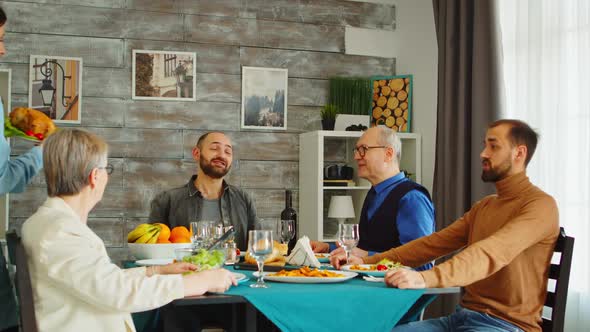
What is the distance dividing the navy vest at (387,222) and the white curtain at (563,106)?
39.4 inches

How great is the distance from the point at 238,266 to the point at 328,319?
66 centimetres

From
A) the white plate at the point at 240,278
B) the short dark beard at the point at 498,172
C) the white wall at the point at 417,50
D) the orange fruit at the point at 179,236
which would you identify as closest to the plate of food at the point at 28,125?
the orange fruit at the point at 179,236

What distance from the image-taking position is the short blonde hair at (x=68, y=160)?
201 centimetres

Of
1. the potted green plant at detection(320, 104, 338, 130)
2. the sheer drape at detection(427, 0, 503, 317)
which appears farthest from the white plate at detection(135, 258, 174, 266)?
the potted green plant at detection(320, 104, 338, 130)

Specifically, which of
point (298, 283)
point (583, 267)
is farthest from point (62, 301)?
point (583, 267)

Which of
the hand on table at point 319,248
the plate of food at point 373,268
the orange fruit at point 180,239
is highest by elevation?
the orange fruit at point 180,239

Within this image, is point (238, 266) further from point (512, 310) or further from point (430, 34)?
point (430, 34)

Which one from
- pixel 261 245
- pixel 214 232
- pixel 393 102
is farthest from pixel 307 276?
pixel 393 102

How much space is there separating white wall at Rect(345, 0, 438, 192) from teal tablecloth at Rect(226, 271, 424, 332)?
313 centimetres

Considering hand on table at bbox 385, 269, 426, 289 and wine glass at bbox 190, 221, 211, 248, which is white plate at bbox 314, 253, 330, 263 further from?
hand on table at bbox 385, 269, 426, 289

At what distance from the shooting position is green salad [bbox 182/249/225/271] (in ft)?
7.86

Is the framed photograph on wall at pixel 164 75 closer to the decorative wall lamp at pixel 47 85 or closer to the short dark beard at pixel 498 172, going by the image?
the decorative wall lamp at pixel 47 85

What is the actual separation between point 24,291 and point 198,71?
351 cm

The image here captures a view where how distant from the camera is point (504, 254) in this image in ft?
8.15
